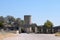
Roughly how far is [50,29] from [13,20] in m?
47.7

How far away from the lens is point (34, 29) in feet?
421

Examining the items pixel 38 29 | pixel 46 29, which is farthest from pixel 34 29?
pixel 46 29

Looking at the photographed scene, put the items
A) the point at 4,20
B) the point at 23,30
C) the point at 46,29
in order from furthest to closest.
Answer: the point at 4,20
the point at 23,30
the point at 46,29

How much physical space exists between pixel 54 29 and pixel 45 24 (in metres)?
10.5

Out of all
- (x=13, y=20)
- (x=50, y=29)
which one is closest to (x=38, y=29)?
(x=50, y=29)

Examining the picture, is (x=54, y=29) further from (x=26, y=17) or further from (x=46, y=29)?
(x=26, y=17)

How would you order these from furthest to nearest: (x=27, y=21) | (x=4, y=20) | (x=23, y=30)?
(x=4, y=20), (x=27, y=21), (x=23, y=30)

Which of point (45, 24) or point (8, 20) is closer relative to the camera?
point (45, 24)

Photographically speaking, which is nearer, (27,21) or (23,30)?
(23,30)

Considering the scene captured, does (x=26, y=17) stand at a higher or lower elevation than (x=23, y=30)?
higher

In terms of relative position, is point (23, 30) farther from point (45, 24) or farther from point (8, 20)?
point (8, 20)

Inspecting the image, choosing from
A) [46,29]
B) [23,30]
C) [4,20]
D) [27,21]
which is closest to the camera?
[46,29]

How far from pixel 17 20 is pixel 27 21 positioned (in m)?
20.4

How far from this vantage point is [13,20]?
523 ft
